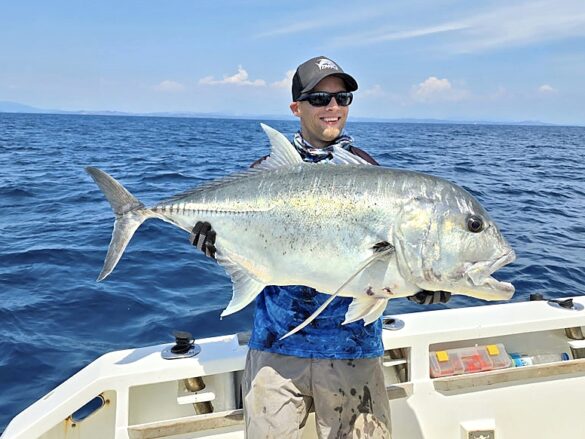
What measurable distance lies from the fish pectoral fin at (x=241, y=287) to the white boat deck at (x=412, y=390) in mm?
930

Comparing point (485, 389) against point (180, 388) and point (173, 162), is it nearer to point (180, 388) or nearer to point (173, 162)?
point (180, 388)

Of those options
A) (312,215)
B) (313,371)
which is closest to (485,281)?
(312,215)

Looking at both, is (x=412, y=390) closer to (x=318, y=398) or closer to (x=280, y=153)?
(x=318, y=398)

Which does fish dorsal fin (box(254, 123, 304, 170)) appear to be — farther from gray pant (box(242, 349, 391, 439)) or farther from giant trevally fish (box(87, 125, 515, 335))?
gray pant (box(242, 349, 391, 439))

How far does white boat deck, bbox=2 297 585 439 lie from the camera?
11.0 feet

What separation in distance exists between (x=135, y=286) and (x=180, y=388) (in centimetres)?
489

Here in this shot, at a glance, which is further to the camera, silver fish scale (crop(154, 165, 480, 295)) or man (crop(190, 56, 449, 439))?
man (crop(190, 56, 449, 439))

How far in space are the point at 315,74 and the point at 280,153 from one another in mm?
616

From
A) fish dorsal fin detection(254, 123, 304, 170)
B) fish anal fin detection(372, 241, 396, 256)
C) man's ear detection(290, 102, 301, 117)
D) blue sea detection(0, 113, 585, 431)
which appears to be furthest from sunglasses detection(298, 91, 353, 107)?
blue sea detection(0, 113, 585, 431)

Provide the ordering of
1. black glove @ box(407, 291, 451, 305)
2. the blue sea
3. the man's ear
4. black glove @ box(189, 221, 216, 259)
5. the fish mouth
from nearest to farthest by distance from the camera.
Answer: the fish mouth → black glove @ box(407, 291, 451, 305) → black glove @ box(189, 221, 216, 259) → the man's ear → the blue sea

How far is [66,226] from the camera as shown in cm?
1194

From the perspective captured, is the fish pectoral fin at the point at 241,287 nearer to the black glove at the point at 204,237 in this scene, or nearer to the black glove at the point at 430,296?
the black glove at the point at 204,237

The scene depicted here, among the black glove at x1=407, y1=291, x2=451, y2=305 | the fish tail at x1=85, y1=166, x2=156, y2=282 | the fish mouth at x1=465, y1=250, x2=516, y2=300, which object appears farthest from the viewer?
the fish tail at x1=85, y1=166, x2=156, y2=282

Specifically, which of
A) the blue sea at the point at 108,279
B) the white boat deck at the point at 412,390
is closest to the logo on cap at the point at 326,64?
the white boat deck at the point at 412,390
